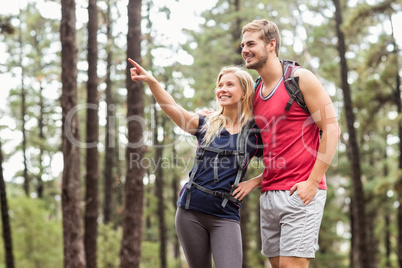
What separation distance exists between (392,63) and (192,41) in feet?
28.4

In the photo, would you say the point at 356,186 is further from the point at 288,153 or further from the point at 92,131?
the point at 288,153

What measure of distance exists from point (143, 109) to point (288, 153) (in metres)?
5.63

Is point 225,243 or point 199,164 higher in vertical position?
point 199,164

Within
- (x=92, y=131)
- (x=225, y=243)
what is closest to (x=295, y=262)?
(x=225, y=243)

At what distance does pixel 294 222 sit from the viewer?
9.80 feet

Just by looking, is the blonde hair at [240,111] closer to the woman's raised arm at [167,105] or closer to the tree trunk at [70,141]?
the woman's raised arm at [167,105]

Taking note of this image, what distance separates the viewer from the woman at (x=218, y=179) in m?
3.13

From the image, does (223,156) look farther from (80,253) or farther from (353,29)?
(353,29)

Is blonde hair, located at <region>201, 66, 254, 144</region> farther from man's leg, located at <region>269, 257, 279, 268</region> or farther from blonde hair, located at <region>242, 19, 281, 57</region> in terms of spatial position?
man's leg, located at <region>269, 257, 279, 268</region>

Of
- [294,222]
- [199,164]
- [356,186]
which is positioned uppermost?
[199,164]

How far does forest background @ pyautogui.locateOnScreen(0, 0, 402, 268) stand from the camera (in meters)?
8.26

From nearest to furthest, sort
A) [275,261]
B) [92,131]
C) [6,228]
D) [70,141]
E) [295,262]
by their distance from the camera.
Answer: [295,262], [275,261], [70,141], [92,131], [6,228]

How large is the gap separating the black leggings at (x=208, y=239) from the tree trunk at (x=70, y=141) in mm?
5264

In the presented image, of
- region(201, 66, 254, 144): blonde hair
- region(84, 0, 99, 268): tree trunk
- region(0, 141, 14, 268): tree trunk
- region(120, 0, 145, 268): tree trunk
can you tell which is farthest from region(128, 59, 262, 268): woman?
region(0, 141, 14, 268): tree trunk
